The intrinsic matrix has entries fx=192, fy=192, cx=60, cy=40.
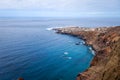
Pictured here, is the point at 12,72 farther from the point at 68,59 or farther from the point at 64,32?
the point at 64,32

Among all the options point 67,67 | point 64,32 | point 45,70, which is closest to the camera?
point 45,70

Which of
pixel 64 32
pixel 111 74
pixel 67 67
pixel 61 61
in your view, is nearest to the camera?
pixel 111 74

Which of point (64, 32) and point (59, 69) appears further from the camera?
point (64, 32)

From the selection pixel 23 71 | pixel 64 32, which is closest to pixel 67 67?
pixel 23 71

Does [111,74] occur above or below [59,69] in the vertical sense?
above

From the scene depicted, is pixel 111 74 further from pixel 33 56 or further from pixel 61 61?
pixel 33 56

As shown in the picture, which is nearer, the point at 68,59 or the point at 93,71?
the point at 93,71

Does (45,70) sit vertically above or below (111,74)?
below

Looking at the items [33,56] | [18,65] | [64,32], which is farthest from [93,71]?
[64,32]

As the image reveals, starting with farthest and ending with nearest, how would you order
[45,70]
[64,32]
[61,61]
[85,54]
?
1. [64,32]
2. [85,54]
3. [61,61]
4. [45,70]
